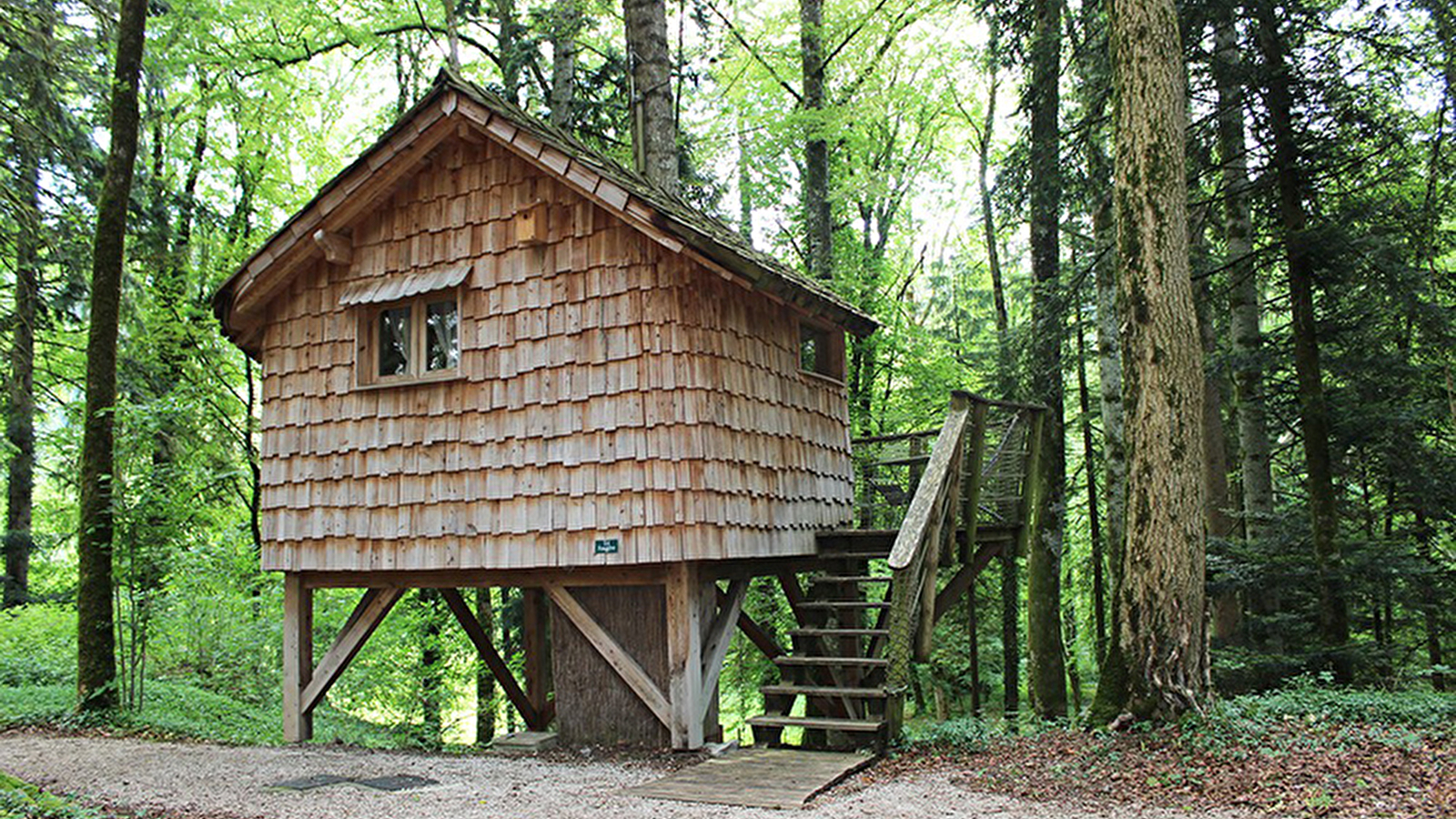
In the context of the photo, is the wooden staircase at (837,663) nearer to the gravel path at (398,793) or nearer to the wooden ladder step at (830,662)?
the wooden ladder step at (830,662)

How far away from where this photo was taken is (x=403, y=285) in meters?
10.2

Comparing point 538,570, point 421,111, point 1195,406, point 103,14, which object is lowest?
point 538,570

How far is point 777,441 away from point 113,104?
8.81 m

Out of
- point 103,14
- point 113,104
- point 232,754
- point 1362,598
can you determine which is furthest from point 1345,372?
point 103,14

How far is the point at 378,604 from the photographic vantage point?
10.7 meters

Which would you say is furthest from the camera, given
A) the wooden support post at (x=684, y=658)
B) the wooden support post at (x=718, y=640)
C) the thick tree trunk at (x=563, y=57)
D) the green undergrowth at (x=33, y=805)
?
the thick tree trunk at (x=563, y=57)

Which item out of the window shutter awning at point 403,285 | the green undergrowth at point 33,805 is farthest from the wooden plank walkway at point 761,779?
the window shutter awning at point 403,285

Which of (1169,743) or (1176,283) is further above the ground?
(1176,283)

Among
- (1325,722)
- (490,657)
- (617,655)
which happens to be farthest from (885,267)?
(1325,722)

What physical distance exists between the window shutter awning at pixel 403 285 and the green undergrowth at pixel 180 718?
4803mm

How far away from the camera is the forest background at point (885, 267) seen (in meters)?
10.8

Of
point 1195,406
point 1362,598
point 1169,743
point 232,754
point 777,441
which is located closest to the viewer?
point 1169,743

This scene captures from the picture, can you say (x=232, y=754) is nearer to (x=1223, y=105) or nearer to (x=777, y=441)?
(x=777, y=441)

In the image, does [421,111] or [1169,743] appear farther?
[421,111]
